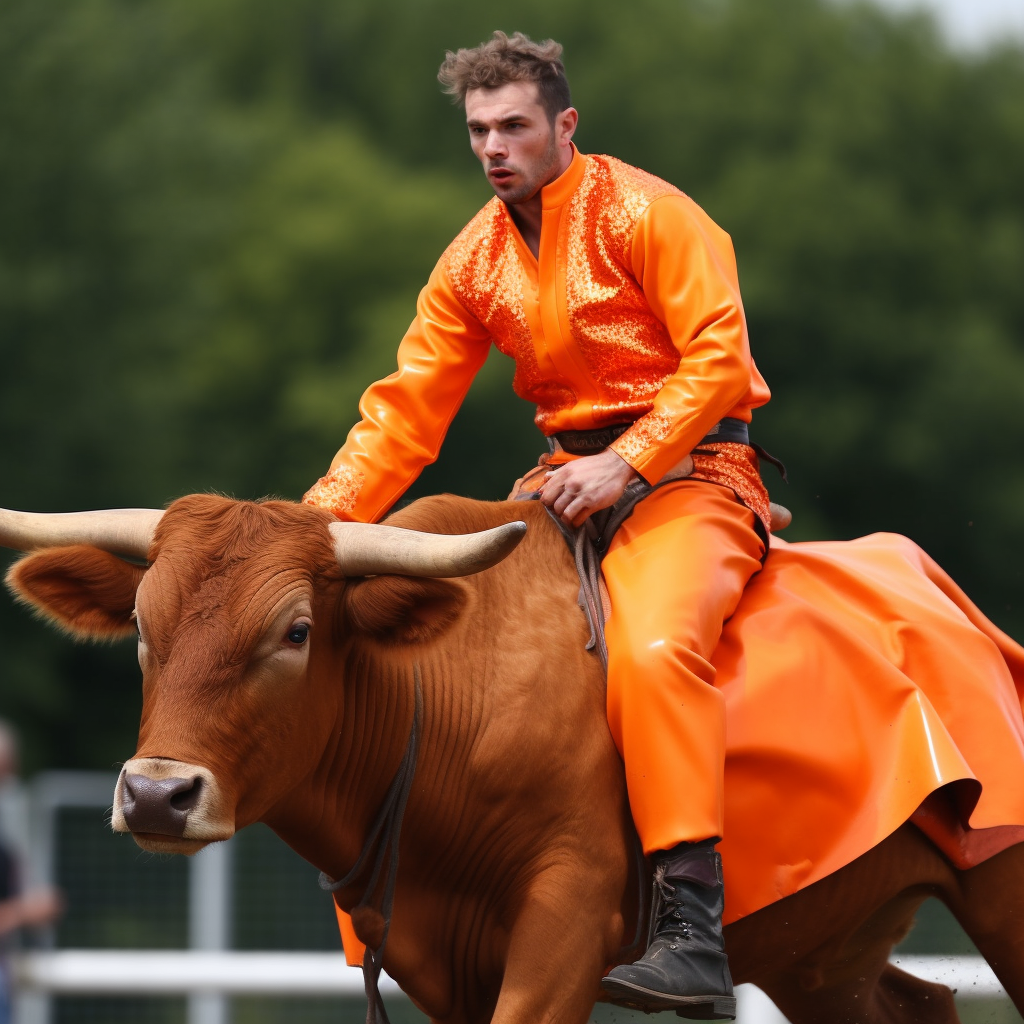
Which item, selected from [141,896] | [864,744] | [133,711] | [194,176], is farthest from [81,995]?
[194,176]

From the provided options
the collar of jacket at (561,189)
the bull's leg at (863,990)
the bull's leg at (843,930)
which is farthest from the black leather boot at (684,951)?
the collar of jacket at (561,189)

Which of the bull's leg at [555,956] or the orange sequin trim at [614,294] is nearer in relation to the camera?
the bull's leg at [555,956]

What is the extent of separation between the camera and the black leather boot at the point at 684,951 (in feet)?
15.0

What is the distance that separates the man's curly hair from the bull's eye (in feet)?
5.43

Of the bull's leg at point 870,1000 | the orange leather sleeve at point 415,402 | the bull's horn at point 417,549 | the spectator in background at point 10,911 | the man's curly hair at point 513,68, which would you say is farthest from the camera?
the spectator in background at point 10,911

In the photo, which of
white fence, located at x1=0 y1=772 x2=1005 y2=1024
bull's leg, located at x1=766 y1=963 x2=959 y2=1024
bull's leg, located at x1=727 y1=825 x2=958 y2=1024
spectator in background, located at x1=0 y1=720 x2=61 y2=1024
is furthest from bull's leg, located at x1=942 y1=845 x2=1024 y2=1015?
spectator in background, located at x1=0 y1=720 x2=61 y2=1024

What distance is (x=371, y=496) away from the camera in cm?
567

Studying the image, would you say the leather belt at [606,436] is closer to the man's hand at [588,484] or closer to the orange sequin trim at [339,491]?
the man's hand at [588,484]

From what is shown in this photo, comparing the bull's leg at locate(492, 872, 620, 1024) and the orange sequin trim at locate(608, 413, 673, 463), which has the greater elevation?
the orange sequin trim at locate(608, 413, 673, 463)

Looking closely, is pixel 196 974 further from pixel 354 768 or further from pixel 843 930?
pixel 354 768

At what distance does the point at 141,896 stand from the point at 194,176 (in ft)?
58.5

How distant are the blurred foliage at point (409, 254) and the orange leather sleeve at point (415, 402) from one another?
16.7 meters

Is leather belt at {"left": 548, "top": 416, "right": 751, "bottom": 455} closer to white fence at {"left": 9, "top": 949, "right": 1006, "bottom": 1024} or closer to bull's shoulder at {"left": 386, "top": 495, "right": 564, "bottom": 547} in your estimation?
bull's shoulder at {"left": 386, "top": 495, "right": 564, "bottom": 547}

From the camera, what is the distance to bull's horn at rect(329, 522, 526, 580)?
443 centimetres
